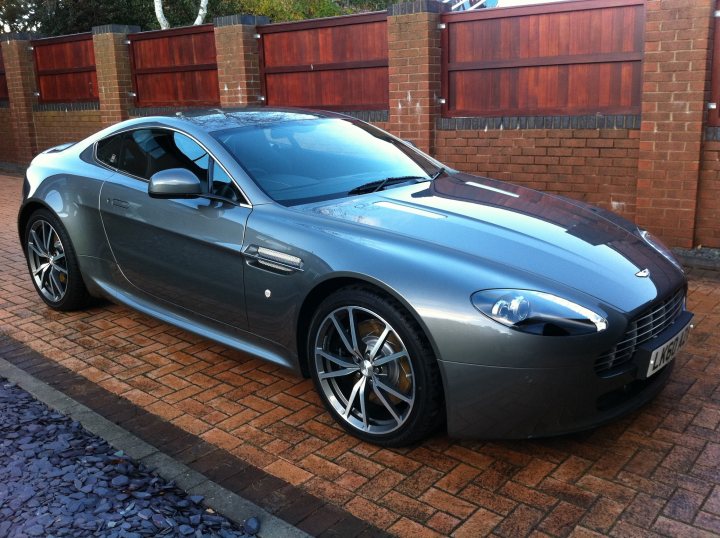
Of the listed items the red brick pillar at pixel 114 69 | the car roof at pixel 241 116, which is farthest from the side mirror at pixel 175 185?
the red brick pillar at pixel 114 69

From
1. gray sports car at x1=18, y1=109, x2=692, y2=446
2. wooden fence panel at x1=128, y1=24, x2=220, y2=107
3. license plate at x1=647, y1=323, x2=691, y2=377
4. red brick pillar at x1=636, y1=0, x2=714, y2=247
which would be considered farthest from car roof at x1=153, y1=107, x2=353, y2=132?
wooden fence panel at x1=128, y1=24, x2=220, y2=107

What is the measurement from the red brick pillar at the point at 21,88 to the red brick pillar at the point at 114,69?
2.47 m

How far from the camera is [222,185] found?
416 centimetres

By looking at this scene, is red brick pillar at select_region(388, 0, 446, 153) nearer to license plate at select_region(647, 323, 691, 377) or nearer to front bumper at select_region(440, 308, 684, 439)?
license plate at select_region(647, 323, 691, 377)

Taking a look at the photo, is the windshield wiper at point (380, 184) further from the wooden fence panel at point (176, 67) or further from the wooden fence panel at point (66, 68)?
the wooden fence panel at point (66, 68)

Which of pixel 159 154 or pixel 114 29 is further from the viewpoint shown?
pixel 114 29

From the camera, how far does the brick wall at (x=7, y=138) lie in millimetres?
15484

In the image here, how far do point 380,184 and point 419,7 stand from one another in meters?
5.03

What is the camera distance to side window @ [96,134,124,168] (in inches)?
198

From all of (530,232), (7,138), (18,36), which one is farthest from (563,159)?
(7,138)

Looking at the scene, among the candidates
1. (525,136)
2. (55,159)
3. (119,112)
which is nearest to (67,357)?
(55,159)

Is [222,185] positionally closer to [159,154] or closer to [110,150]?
[159,154]

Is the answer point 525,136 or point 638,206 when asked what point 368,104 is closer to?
point 525,136

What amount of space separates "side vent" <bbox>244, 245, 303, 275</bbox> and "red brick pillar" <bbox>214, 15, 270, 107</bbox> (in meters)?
7.39
